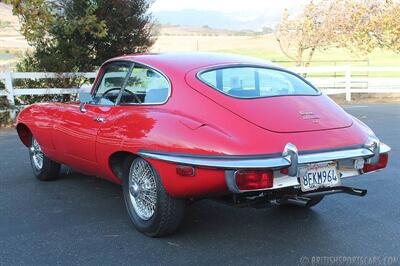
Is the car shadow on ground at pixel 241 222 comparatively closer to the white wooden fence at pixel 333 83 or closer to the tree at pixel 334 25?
the white wooden fence at pixel 333 83

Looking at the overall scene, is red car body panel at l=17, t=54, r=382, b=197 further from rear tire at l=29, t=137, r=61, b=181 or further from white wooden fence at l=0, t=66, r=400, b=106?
white wooden fence at l=0, t=66, r=400, b=106

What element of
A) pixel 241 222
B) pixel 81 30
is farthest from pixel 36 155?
pixel 81 30

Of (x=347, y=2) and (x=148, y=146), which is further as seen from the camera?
(x=347, y=2)

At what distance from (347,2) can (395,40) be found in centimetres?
251

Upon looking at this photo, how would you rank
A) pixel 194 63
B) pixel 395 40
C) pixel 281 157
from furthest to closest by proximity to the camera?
1. pixel 395 40
2. pixel 194 63
3. pixel 281 157

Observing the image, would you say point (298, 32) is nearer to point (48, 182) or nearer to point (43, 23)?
point (43, 23)

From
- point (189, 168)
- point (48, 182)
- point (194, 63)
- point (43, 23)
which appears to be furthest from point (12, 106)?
point (189, 168)

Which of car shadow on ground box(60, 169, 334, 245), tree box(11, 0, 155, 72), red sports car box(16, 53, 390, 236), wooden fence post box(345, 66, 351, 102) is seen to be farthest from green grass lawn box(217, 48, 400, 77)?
red sports car box(16, 53, 390, 236)

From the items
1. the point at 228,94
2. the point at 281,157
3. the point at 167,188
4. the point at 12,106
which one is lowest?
the point at 12,106

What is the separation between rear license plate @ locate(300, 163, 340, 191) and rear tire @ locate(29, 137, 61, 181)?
342 cm

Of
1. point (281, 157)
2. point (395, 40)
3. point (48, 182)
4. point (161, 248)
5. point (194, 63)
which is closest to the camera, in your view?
point (281, 157)

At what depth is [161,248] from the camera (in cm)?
412

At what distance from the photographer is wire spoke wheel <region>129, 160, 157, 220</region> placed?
4358mm

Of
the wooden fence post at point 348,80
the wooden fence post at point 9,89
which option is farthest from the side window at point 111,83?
the wooden fence post at point 348,80
